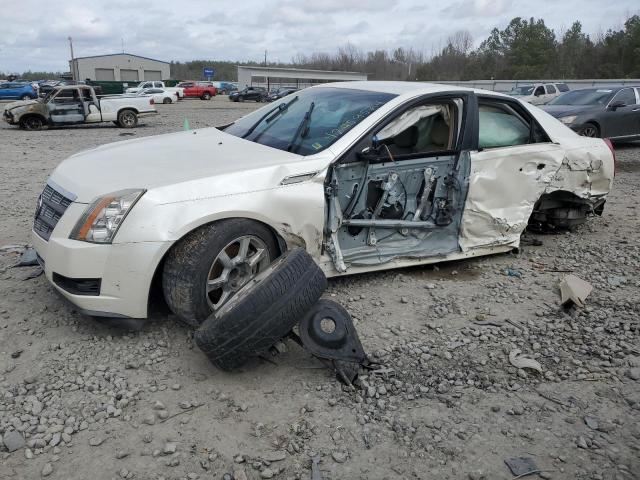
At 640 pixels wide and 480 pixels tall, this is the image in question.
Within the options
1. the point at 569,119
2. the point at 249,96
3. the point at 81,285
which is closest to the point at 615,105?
the point at 569,119

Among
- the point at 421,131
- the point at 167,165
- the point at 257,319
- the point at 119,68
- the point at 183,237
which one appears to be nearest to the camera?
the point at 257,319

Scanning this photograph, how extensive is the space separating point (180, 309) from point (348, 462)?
1.42 metres

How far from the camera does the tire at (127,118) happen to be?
59.6 feet

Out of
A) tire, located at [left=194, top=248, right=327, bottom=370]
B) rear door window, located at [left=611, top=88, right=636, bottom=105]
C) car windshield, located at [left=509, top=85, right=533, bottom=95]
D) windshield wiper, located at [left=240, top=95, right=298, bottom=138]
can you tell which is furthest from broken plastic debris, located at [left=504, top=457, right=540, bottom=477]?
car windshield, located at [left=509, top=85, right=533, bottom=95]

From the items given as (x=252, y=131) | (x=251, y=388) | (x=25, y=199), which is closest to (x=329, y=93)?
(x=252, y=131)

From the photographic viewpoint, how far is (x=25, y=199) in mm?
6863

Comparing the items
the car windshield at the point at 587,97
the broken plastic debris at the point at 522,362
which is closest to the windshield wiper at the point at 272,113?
the broken plastic debris at the point at 522,362

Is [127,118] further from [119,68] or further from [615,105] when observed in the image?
[119,68]

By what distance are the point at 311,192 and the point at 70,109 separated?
54.1 feet

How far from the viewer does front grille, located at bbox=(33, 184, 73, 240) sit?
336 centimetres

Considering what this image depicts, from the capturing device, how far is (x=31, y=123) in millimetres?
17453

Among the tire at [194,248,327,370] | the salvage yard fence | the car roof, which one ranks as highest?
the salvage yard fence

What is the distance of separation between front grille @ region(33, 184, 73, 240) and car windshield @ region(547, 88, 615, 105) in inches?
495

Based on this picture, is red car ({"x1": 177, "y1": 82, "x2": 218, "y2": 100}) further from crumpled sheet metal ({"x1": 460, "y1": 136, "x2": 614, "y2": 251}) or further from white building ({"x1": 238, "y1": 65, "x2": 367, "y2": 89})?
crumpled sheet metal ({"x1": 460, "y1": 136, "x2": 614, "y2": 251})
